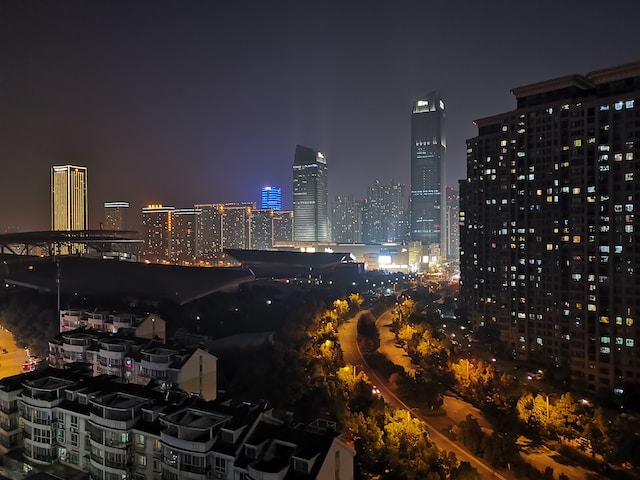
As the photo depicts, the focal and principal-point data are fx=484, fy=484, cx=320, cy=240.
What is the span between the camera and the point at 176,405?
4.60 metres

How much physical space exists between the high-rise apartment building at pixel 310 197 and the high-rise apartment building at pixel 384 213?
309 inches

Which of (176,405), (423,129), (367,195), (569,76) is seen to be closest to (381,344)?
(569,76)

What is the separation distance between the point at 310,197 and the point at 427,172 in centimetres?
1005

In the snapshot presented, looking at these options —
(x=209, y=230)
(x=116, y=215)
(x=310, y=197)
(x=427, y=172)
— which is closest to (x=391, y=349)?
(x=209, y=230)

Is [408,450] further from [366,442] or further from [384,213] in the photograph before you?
[384,213]

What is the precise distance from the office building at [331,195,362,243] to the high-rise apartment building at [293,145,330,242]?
25.6 feet

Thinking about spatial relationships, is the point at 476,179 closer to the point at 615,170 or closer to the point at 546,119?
the point at 546,119

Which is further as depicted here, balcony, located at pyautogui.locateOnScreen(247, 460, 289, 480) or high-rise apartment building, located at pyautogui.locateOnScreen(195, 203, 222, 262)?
high-rise apartment building, located at pyautogui.locateOnScreen(195, 203, 222, 262)

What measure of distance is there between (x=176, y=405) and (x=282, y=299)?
38.3 feet

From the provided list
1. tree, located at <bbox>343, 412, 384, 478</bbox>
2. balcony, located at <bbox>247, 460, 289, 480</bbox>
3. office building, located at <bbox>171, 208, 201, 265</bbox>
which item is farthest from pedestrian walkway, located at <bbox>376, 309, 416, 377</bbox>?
office building, located at <bbox>171, 208, 201, 265</bbox>

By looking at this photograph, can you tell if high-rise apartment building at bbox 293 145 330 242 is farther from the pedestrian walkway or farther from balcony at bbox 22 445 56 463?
balcony at bbox 22 445 56 463

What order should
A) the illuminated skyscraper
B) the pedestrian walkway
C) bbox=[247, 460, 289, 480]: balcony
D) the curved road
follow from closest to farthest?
bbox=[247, 460, 289, 480]: balcony
the curved road
the pedestrian walkway
the illuminated skyscraper

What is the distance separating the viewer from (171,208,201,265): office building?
3403 cm

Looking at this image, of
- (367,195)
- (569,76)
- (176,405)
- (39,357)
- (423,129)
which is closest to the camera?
(176,405)
